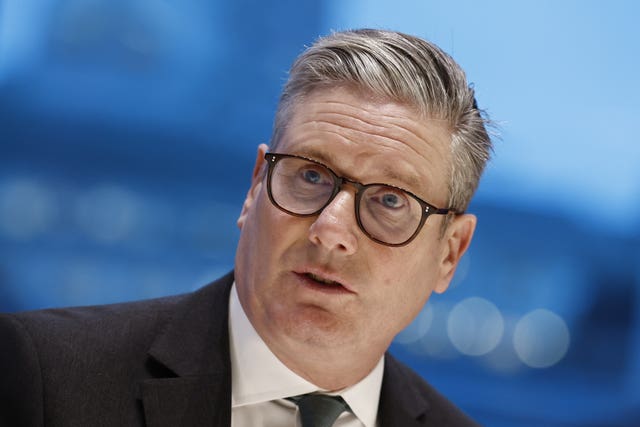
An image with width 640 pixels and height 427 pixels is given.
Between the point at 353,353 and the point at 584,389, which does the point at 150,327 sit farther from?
the point at 584,389

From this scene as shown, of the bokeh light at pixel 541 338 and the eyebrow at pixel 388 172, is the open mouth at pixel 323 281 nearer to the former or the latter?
the eyebrow at pixel 388 172

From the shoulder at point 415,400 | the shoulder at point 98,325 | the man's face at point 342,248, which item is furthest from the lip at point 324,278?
the shoulder at point 415,400

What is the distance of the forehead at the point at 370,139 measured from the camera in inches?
77.5

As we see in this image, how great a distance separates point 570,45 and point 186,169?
5.28 feet

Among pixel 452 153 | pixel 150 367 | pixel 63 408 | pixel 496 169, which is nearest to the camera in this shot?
Answer: pixel 63 408

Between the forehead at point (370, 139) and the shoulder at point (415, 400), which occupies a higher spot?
the forehead at point (370, 139)

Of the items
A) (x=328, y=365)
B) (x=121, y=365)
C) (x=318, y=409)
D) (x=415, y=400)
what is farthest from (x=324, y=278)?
(x=415, y=400)

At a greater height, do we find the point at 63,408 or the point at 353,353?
the point at 353,353

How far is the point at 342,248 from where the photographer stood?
6.16 feet

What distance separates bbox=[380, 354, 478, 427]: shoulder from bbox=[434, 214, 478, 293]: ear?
0.94 ft

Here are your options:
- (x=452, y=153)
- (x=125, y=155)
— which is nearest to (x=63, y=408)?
(x=452, y=153)

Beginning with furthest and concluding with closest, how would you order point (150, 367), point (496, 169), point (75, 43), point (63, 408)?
point (496, 169) → point (75, 43) → point (150, 367) → point (63, 408)

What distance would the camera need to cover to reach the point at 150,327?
204 centimetres

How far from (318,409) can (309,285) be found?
0.34m
